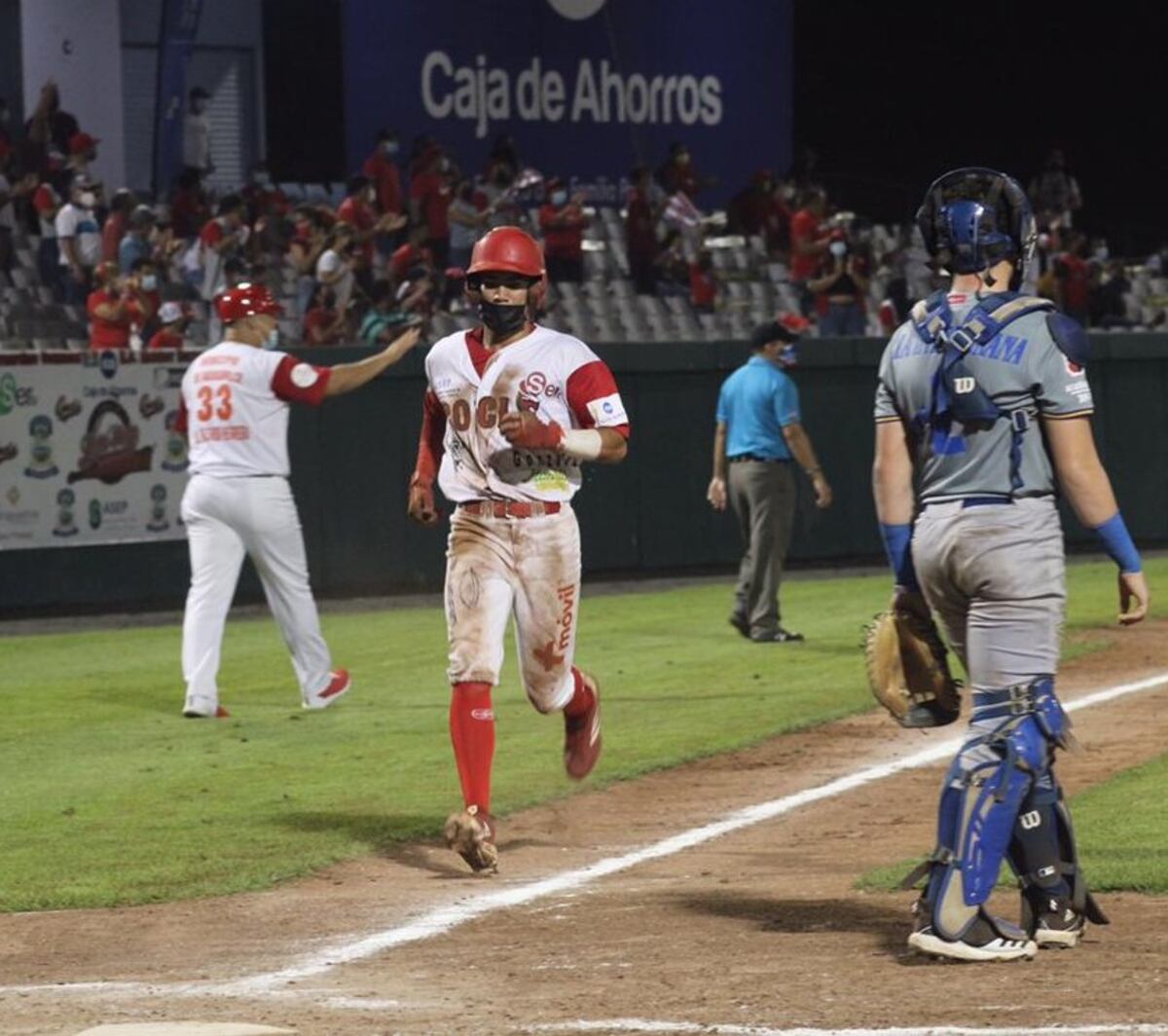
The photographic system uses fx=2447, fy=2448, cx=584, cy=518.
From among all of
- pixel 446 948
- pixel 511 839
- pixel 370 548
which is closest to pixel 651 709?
pixel 511 839

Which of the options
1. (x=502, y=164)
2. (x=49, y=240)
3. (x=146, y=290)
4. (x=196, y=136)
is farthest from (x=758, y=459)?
(x=196, y=136)

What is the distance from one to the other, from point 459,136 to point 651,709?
60.0 feet

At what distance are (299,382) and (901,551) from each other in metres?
6.43

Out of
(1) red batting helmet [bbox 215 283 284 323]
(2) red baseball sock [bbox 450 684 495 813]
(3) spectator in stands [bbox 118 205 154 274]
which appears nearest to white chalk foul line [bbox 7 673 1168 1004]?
(2) red baseball sock [bbox 450 684 495 813]

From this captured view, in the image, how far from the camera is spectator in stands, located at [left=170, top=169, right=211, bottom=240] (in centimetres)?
2544

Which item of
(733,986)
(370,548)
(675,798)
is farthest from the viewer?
(370,548)

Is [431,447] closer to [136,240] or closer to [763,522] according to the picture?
[763,522]

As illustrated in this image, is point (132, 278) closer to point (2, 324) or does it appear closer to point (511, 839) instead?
point (2, 324)

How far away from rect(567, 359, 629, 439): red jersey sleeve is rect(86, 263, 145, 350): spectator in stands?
13.7 metres

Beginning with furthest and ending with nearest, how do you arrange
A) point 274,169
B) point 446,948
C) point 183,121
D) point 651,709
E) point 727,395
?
point 274,169, point 183,121, point 727,395, point 651,709, point 446,948

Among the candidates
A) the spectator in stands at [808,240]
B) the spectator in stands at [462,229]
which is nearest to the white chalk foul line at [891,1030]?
the spectator in stands at [462,229]

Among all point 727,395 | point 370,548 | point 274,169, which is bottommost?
point 370,548

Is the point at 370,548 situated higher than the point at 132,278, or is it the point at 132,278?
the point at 132,278

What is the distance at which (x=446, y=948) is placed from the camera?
6953 millimetres
